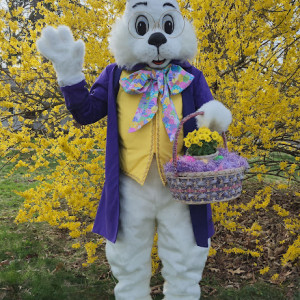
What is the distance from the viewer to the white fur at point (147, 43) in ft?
5.86

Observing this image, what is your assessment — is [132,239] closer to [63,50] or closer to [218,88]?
[63,50]

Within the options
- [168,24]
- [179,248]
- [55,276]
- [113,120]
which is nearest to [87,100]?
[113,120]

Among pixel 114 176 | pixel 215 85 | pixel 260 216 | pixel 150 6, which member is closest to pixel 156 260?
pixel 114 176

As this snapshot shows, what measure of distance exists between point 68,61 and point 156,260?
1.71m

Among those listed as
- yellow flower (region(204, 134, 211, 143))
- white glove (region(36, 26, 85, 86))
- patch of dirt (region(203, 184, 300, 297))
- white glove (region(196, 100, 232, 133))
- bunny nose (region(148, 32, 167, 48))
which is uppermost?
bunny nose (region(148, 32, 167, 48))

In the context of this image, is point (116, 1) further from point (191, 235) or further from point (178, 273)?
point (178, 273)

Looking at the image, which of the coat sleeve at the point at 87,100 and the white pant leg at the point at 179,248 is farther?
the white pant leg at the point at 179,248

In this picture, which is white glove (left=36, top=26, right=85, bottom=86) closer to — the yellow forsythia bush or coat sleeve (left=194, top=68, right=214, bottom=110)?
the yellow forsythia bush

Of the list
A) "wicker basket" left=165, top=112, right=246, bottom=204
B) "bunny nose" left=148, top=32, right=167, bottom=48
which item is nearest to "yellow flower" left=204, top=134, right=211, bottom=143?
"wicker basket" left=165, top=112, right=246, bottom=204

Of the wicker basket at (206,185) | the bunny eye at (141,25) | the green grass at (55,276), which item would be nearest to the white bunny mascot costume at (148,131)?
the bunny eye at (141,25)

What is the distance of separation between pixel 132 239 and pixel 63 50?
3.71 feet

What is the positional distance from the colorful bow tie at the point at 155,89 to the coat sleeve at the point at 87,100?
0.16 meters

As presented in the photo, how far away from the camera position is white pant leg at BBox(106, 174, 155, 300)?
6.25 feet

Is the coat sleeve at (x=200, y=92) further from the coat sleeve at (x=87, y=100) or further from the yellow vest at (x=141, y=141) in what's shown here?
the coat sleeve at (x=87, y=100)
